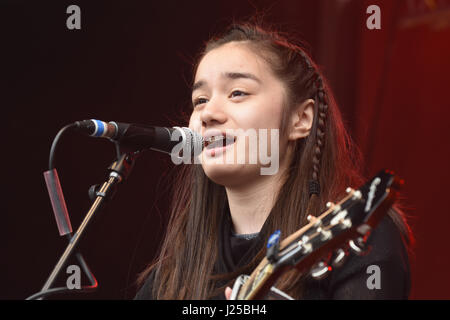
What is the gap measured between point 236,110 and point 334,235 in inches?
21.2

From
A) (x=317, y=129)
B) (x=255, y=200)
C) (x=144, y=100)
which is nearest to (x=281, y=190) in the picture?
(x=255, y=200)

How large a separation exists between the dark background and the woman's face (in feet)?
2.29

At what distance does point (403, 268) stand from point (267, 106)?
575 millimetres

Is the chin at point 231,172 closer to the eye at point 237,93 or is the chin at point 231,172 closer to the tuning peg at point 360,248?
the eye at point 237,93

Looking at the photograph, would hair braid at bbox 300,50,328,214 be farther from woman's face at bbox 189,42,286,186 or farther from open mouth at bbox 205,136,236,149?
open mouth at bbox 205,136,236,149

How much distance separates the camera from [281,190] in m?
1.47

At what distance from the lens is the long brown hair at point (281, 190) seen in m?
1.44

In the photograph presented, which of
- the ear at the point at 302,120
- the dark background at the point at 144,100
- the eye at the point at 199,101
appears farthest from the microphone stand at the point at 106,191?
the dark background at the point at 144,100

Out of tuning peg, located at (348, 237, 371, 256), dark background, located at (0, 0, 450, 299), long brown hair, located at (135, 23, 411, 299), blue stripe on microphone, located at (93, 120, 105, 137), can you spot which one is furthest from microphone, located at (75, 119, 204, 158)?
dark background, located at (0, 0, 450, 299)

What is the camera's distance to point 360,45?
10.2ft

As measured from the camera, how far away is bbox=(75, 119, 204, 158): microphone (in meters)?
1.21
